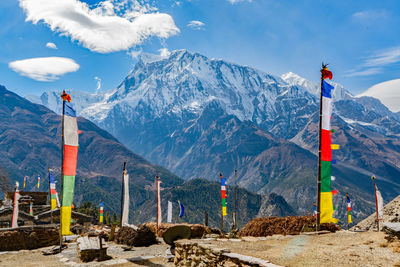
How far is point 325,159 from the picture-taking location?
1711 centimetres

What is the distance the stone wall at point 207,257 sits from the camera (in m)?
11.5

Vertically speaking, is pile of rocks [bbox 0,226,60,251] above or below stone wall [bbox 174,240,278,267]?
below

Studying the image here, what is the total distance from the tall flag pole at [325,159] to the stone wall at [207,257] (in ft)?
19.5

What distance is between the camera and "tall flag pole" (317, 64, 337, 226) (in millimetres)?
16578

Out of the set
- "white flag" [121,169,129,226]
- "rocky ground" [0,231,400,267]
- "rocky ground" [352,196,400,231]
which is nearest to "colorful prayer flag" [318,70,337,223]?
"rocky ground" [0,231,400,267]

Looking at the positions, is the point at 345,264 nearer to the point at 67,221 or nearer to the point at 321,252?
the point at 321,252

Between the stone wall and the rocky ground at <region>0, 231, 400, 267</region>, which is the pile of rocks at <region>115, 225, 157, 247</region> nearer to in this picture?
the rocky ground at <region>0, 231, 400, 267</region>

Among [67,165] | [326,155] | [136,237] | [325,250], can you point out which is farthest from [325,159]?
[67,165]

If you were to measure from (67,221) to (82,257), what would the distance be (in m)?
3.64

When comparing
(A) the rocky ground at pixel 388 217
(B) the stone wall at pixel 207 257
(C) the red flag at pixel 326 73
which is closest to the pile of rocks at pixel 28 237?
(B) the stone wall at pixel 207 257

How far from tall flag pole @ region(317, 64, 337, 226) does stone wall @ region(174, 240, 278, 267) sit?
5.93 meters

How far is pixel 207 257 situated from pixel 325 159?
7838 millimetres

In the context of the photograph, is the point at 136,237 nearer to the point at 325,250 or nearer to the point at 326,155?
the point at 326,155

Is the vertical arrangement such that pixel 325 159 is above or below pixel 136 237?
above
